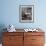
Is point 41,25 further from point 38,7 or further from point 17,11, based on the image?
point 17,11

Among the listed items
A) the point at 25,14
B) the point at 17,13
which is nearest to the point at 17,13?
the point at 17,13

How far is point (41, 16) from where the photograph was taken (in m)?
4.16

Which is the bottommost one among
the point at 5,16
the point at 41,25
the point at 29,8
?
the point at 41,25

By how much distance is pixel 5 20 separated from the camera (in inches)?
164

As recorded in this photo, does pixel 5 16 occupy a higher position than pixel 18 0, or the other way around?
pixel 18 0

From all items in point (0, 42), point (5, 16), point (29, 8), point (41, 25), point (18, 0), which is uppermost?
point (18, 0)

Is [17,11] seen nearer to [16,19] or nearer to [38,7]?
[16,19]

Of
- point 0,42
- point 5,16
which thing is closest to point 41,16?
point 5,16

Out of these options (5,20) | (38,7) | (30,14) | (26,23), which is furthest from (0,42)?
(38,7)

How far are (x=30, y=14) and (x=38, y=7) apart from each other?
0.34 m

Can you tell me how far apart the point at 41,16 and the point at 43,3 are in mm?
421

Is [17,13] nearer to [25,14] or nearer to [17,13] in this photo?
[17,13]

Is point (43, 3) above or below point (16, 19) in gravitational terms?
above

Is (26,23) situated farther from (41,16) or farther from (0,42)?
(0,42)
